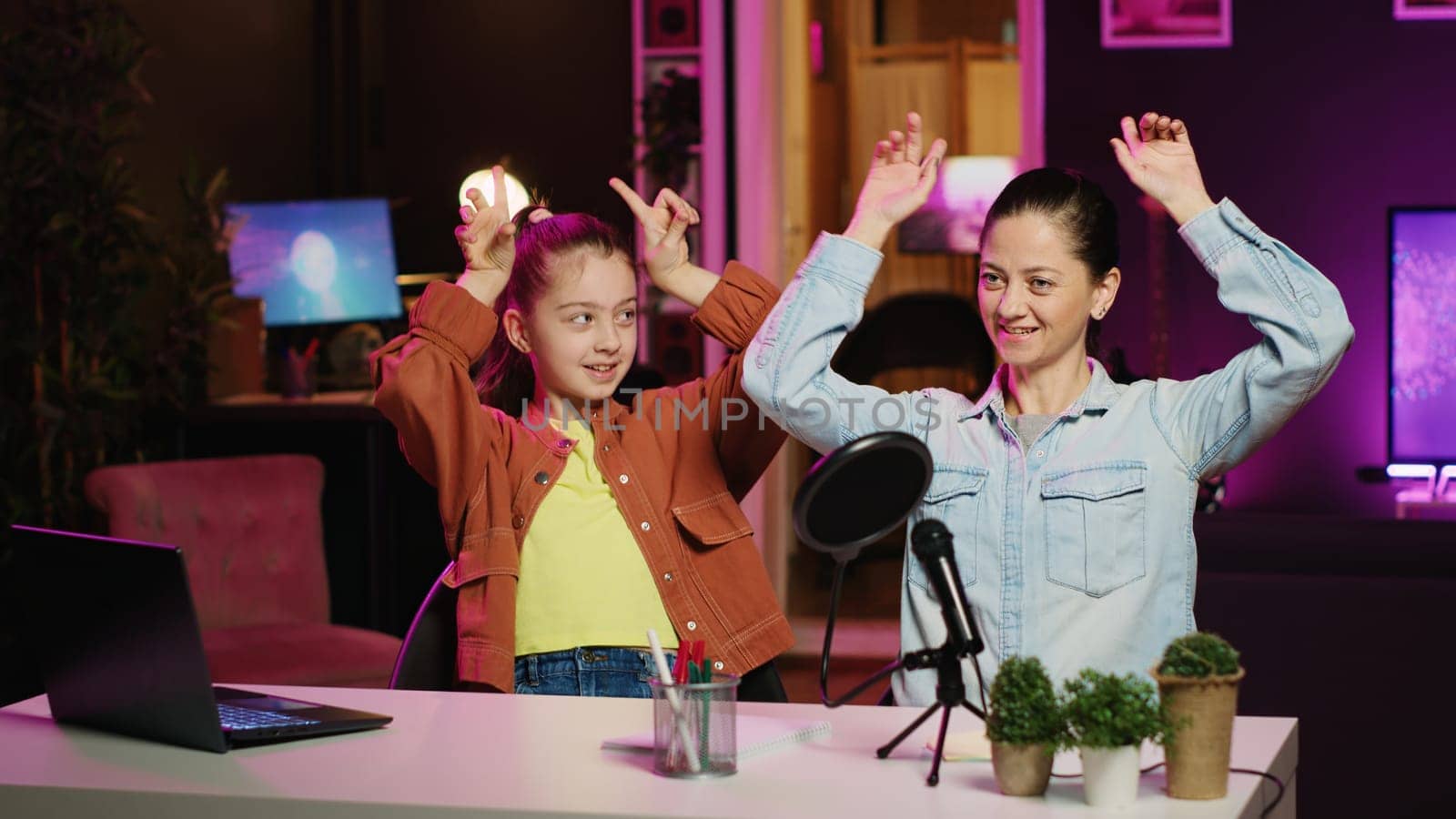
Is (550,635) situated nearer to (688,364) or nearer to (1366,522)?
(1366,522)

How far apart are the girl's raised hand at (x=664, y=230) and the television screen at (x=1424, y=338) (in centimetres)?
321

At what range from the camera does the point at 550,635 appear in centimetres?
227

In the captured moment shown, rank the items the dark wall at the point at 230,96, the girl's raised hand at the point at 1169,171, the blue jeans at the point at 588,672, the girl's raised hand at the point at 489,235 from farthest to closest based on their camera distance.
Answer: the dark wall at the point at 230,96 < the girl's raised hand at the point at 489,235 < the blue jeans at the point at 588,672 < the girl's raised hand at the point at 1169,171

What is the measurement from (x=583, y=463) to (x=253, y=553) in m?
2.11

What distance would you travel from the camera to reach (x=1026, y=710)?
1.43 m

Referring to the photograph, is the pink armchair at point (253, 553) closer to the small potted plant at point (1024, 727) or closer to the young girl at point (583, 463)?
the young girl at point (583, 463)

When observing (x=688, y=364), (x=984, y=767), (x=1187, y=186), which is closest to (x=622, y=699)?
(x=984, y=767)

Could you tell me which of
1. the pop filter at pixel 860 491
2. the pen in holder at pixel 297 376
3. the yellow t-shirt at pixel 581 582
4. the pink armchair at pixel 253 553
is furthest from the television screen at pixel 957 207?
the pop filter at pixel 860 491

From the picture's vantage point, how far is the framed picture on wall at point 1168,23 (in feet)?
16.4

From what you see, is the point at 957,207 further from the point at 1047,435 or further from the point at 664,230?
the point at 1047,435

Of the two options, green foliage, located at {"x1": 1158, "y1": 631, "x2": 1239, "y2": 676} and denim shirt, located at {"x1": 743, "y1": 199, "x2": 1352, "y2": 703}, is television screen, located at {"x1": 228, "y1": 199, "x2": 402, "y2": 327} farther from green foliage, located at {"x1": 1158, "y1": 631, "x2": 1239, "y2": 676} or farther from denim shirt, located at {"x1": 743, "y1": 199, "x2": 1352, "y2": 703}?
green foliage, located at {"x1": 1158, "y1": 631, "x2": 1239, "y2": 676}

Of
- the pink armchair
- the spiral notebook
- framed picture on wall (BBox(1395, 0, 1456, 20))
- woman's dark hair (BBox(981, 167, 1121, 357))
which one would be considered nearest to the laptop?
the spiral notebook

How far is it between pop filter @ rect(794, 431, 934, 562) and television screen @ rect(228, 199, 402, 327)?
13.8ft

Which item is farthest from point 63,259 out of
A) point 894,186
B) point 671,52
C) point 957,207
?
point 957,207
